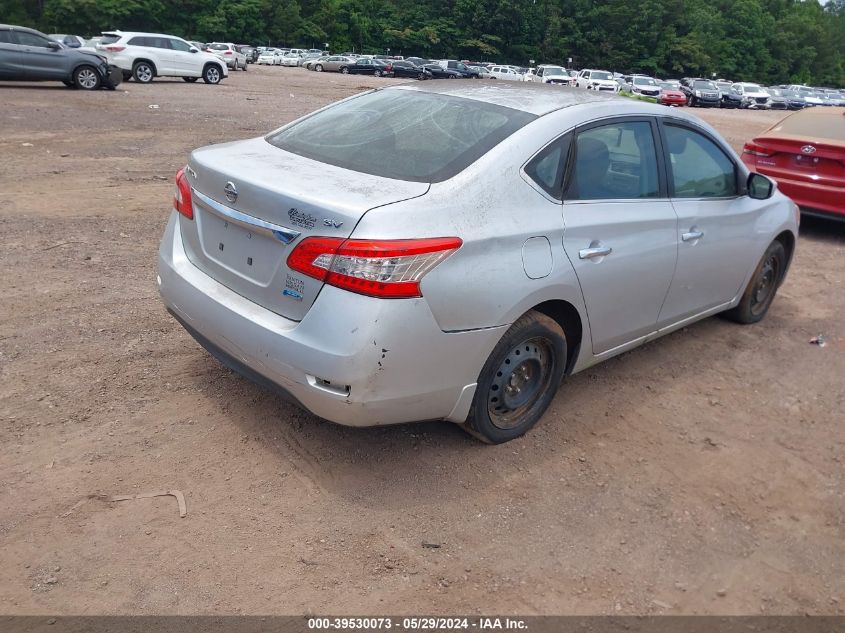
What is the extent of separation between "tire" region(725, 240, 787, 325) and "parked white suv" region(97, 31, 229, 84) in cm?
2214

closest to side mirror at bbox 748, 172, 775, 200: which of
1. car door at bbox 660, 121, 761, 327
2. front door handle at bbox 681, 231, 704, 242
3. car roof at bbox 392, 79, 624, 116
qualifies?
car door at bbox 660, 121, 761, 327

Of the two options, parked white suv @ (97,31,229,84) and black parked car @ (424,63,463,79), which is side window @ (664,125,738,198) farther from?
black parked car @ (424,63,463,79)

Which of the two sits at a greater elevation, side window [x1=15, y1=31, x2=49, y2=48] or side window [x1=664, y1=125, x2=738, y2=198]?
side window [x1=664, y1=125, x2=738, y2=198]

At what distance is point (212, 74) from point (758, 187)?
81.7 ft

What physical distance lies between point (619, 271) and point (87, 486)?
279 cm

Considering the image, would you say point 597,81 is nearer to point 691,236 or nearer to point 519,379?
point 691,236

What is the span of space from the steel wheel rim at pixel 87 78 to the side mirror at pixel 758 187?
61.6 ft

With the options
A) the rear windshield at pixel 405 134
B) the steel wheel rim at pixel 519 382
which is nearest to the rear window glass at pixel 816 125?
the rear windshield at pixel 405 134

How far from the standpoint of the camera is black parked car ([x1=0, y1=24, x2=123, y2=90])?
18.5 metres

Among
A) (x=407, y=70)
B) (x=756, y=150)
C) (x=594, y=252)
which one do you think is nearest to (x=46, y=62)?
(x=756, y=150)

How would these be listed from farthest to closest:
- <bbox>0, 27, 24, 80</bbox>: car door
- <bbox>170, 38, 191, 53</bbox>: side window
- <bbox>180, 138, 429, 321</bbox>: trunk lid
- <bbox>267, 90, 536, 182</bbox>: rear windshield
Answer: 1. <bbox>170, 38, 191, 53</bbox>: side window
2. <bbox>0, 27, 24, 80</bbox>: car door
3. <bbox>267, 90, 536, 182</bbox>: rear windshield
4. <bbox>180, 138, 429, 321</bbox>: trunk lid

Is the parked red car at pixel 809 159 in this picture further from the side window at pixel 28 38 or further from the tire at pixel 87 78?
the side window at pixel 28 38

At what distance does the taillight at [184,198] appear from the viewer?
3.81 metres

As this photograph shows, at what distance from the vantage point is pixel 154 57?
24359 millimetres
